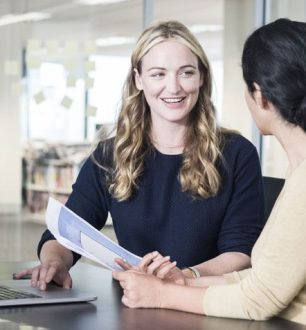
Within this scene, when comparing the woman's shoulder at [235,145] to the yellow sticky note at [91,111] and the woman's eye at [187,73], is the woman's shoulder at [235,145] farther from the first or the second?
the yellow sticky note at [91,111]

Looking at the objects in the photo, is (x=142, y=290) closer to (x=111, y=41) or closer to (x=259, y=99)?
(x=259, y=99)

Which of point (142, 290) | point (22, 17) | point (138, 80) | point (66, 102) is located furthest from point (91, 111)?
point (142, 290)

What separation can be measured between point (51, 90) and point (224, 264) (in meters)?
3.19

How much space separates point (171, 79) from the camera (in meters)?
2.55

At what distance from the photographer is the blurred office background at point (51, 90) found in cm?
543

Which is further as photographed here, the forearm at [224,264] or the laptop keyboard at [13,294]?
the forearm at [224,264]

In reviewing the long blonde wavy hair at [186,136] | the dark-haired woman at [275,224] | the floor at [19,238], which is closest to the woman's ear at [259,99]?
the dark-haired woman at [275,224]

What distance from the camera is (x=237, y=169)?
8.60 ft

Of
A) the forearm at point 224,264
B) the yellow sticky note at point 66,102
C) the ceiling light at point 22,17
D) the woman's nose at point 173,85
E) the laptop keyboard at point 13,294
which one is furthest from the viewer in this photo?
the yellow sticky note at point 66,102

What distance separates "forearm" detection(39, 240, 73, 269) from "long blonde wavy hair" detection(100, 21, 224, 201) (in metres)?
0.22

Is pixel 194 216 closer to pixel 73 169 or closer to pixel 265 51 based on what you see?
pixel 265 51

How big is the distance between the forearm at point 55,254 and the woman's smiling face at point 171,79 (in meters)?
0.46

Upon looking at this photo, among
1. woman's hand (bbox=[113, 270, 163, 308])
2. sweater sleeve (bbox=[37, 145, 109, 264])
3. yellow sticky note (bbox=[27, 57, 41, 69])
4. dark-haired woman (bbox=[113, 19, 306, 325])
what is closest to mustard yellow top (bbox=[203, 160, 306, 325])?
dark-haired woman (bbox=[113, 19, 306, 325])

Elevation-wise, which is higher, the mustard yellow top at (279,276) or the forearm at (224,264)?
the mustard yellow top at (279,276)
